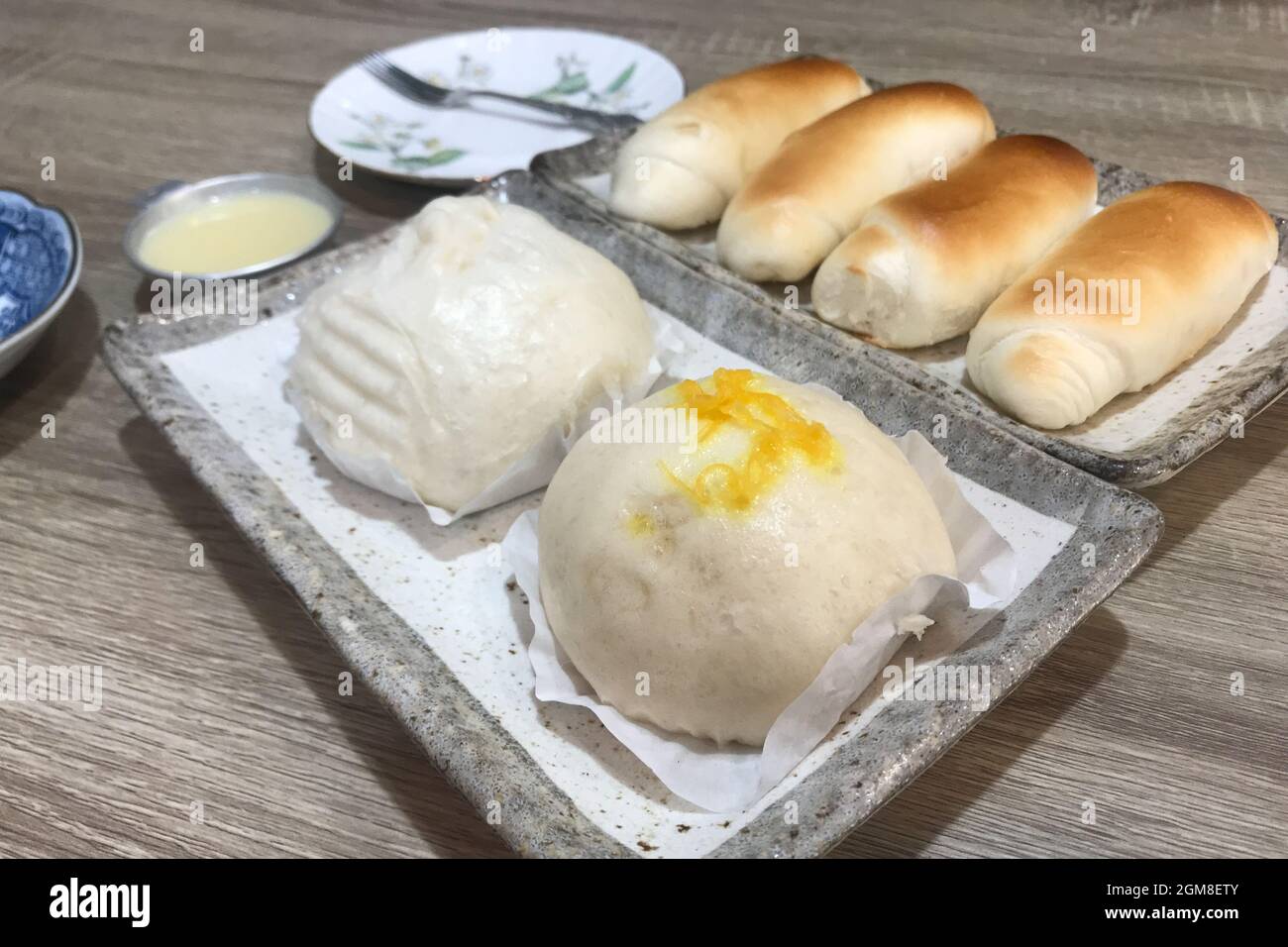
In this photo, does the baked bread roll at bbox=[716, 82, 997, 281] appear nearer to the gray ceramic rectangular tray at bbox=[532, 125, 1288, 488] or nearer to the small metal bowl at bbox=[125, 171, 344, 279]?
the gray ceramic rectangular tray at bbox=[532, 125, 1288, 488]

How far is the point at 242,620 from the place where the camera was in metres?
1.31

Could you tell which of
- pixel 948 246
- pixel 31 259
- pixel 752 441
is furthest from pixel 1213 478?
pixel 31 259

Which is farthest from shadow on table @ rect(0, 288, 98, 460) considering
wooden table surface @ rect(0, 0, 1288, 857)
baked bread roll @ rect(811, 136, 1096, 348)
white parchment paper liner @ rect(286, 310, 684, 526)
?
baked bread roll @ rect(811, 136, 1096, 348)

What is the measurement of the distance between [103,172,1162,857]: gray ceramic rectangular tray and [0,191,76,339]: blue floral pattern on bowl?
23cm

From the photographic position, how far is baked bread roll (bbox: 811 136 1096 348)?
1.51 metres

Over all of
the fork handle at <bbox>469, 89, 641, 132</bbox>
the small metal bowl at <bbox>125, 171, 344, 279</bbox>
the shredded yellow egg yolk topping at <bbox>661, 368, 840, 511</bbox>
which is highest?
the fork handle at <bbox>469, 89, 641, 132</bbox>

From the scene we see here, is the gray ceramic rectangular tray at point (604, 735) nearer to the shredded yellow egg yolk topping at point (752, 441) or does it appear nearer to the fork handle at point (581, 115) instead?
the shredded yellow egg yolk topping at point (752, 441)

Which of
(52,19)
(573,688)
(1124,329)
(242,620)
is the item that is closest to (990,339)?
(1124,329)

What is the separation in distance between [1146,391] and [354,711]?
109 centimetres

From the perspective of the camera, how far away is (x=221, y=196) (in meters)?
2.06

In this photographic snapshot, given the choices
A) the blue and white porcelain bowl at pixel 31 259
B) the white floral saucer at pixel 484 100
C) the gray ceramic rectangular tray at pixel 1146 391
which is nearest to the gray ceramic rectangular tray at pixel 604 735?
the gray ceramic rectangular tray at pixel 1146 391

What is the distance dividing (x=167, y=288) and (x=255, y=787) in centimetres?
112

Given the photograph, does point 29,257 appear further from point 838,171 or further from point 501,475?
point 838,171
